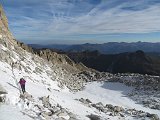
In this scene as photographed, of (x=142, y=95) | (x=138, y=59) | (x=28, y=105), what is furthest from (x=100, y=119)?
(x=138, y=59)

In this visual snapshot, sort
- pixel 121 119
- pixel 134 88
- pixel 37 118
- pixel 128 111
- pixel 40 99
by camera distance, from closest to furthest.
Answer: pixel 37 118, pixel 40 99, pixel 121 119, pixel 128 111, pixel 134 88

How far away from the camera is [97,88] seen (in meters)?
78.7

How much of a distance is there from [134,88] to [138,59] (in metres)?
127

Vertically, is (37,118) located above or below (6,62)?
below

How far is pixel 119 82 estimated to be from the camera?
83.2 m

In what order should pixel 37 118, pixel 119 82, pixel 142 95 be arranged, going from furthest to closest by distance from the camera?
pixel 119 82
pixel 142 95
pixel 37 118

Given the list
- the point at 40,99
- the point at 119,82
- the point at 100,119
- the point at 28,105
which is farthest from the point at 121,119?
the point at 119,82

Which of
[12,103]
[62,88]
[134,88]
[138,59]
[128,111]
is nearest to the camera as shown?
[12,103]

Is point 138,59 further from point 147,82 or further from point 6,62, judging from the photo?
point 6,62

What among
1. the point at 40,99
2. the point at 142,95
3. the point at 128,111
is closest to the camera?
the point at 40,99

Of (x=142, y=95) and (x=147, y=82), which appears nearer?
(x=142, y=95)

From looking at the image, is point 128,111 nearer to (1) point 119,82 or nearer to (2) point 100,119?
(2) point 100,119

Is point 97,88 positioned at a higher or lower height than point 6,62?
lower

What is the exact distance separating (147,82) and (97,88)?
12.4m
